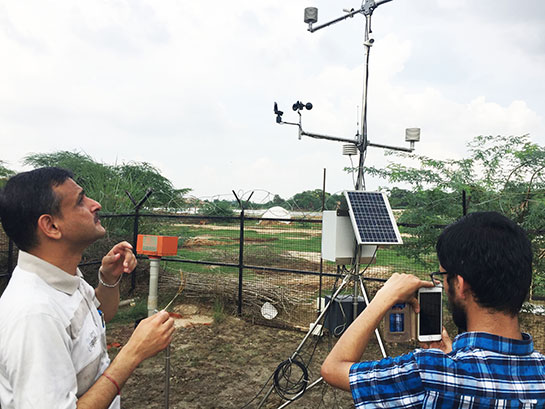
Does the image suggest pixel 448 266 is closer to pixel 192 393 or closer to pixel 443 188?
pixel 192 393

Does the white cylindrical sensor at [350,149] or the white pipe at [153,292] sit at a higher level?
the white cylindrical sensor at [350,149]

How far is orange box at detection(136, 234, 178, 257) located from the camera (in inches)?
72.1

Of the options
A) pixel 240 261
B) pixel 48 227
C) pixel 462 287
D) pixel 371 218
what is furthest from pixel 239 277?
pixel 462 287

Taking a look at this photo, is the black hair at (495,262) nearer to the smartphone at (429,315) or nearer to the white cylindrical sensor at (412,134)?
the smartphone at (429,315)

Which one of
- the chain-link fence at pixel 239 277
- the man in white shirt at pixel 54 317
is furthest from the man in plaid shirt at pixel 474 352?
the chain-link fence at pixel 239 277

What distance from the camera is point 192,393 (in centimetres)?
361

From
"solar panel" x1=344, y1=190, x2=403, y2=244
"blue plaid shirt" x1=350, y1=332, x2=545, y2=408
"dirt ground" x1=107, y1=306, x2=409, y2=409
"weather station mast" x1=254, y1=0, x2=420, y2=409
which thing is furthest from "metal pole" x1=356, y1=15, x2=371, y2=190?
"blue plaid shirt" x1=350, y1=332, x2=545, y2=408

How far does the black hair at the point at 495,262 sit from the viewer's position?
966 millimetres

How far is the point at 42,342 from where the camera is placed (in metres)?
0.95

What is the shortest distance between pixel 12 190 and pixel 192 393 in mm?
3088

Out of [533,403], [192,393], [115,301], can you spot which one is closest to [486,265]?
[533,403]

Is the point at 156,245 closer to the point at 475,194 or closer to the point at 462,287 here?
the point at 462,287

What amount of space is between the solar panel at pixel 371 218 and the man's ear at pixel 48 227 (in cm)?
190

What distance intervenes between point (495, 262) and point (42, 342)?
3.98 ft
